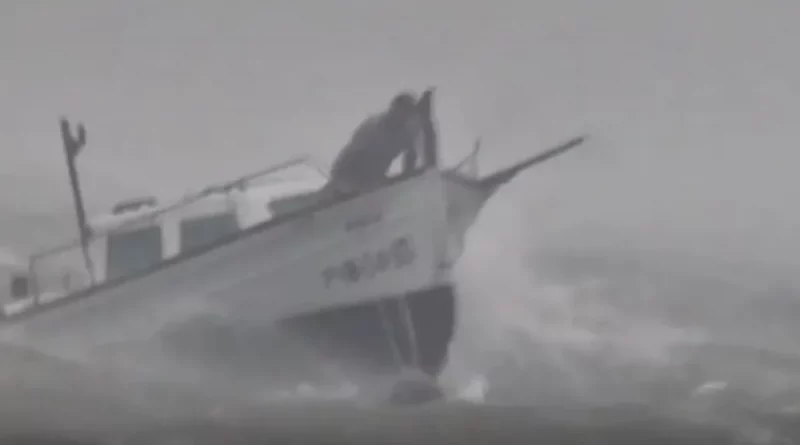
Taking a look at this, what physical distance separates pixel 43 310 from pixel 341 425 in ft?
4.33

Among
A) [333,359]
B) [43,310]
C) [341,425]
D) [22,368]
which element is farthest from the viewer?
[43,310]

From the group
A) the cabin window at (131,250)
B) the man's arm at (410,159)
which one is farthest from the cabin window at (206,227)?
the man's arm at (410,159)

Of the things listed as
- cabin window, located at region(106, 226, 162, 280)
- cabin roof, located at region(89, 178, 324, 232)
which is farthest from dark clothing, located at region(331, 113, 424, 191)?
cabin window, located at region(106, 226, 162, 280)

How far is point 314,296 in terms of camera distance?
3400 millimetres

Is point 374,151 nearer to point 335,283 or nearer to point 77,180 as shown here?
point 335,283

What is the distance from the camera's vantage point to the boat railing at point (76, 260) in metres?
3.40

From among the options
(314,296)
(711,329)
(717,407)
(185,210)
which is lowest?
(717,407)

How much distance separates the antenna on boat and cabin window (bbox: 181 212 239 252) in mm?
330

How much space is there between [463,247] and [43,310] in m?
1.48

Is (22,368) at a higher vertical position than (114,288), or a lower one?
lower

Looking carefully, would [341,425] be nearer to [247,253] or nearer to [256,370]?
[256,370]

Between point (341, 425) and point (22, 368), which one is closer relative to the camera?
point (341, 425)

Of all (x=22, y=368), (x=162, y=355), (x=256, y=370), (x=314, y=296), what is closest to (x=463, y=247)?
(x=314, y=296)

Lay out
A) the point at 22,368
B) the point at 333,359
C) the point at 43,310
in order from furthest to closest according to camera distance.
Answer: the point at 43,310 → the point at 333,359 → the point at 22,368
